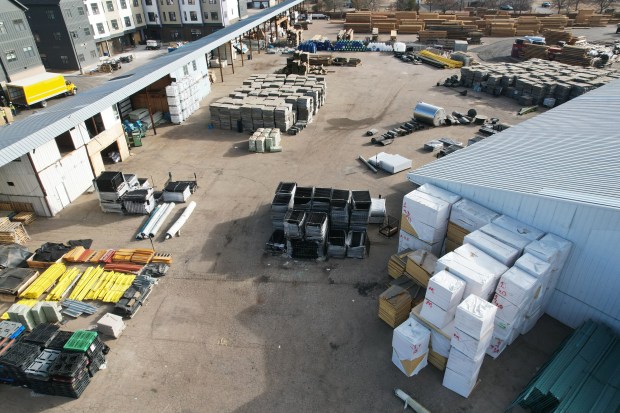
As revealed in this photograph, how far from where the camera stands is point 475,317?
11.2 m

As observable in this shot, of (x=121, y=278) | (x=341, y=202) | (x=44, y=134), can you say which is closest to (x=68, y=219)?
(x=44, y=134)

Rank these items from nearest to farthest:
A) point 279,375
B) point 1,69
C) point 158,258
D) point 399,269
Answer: point 279,375, point 399,269, point 158,258, point 1,69

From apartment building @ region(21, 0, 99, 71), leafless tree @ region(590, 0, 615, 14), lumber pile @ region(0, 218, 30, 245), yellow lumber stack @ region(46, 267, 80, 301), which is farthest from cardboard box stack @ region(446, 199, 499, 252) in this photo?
leafless tree @ region(590, 0, 615, 14)

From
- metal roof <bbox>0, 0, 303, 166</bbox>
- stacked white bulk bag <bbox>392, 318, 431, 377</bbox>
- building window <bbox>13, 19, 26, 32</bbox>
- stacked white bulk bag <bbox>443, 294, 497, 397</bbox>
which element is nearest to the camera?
stacked white bulk bag <bbox>443, 294, 497, 397</bbox>

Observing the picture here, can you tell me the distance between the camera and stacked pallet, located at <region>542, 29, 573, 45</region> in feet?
185

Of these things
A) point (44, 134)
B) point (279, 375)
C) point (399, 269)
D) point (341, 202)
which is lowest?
point (279, 375)

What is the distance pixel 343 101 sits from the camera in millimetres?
38812

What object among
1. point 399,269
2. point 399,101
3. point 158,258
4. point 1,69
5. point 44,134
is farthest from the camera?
point 1,69

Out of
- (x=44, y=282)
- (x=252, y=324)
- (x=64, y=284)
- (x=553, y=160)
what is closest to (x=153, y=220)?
(x=64, y=284)

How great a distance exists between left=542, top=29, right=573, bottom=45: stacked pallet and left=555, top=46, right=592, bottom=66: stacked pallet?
11.6 m

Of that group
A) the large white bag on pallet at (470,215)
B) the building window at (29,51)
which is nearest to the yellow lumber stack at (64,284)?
the large white bag on pallet at (470,215)

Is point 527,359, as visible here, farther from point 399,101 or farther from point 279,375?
point 399,101

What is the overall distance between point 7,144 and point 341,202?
53.5 ft

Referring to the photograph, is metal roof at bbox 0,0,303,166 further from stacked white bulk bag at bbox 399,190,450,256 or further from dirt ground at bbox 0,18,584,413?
stacked white bulk bag at bbox 399,190,450,256
